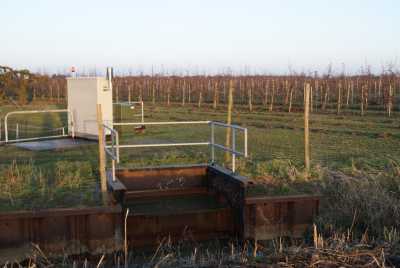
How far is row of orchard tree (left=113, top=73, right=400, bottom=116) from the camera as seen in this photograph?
95.3ft

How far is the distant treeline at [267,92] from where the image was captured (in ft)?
93.3

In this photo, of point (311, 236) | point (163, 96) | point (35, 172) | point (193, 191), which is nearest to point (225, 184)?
point (193, 191)

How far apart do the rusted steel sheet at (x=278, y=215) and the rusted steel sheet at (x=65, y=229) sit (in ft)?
6.99

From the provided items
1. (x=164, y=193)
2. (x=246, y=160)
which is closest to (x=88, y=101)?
(x=246, y=160)

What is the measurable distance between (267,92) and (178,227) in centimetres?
2860

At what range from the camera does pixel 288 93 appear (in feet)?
104

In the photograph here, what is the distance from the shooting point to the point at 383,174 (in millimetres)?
9367

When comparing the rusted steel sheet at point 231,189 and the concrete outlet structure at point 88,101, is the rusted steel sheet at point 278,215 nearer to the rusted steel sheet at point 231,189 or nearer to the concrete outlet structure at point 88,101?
the rusted steel sheet at point 231,189

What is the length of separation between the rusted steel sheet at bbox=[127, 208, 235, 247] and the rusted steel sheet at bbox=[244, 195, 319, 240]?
2.24 ft

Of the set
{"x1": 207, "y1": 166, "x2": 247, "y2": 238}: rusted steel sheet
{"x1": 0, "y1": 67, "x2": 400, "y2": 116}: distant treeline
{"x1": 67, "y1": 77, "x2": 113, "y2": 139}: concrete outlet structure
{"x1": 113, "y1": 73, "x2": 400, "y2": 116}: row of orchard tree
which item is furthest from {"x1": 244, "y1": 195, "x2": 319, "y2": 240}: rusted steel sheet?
{"x1": 113, "y1": 73, "x2": 400, "y2": 116}: row of orchard tree

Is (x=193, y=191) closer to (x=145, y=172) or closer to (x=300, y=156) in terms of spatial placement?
(x=145, y=172)

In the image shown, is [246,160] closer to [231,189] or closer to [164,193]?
[164,193]

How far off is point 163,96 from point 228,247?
35.8 metres

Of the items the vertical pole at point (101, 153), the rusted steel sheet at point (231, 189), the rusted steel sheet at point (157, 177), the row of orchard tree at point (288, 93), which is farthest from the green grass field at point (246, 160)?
the row of orchard tree at point (288, 93)
